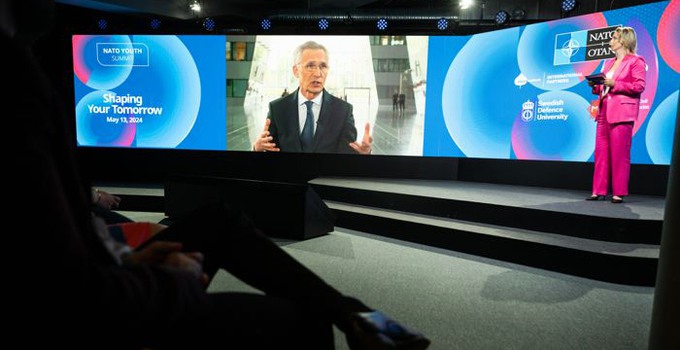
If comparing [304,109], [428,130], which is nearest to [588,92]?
[428,130]

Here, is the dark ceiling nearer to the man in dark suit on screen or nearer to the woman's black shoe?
the man in dark suit on screen

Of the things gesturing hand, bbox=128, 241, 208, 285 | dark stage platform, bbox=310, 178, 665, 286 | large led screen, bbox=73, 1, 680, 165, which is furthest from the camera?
large led screen, bbox=73, 1, 680, 165

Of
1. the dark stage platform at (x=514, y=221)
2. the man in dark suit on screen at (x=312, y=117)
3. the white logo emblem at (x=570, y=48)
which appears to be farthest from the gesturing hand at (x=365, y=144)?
the white logo emblem at (x=570, y=48)

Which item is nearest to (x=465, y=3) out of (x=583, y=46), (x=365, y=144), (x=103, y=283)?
(x=583, y=46)

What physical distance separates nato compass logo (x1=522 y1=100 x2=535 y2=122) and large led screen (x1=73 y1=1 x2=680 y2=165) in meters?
0.02

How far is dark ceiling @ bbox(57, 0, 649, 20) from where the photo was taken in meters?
5.89

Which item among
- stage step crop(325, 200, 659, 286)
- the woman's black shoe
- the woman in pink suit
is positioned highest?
the woman in pink suit

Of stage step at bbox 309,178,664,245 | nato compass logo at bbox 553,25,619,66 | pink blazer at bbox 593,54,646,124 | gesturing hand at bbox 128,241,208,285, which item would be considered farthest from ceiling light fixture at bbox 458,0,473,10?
gesturing hand at bbox 128,241,208,285

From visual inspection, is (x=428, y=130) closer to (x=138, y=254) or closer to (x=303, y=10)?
(x=303, y=10)

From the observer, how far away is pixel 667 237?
59.7 inches

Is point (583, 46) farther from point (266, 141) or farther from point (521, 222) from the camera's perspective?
point (266, 141)

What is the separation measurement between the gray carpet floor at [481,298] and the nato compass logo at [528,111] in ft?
8.25

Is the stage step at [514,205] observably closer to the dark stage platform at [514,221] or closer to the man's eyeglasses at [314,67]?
the dark stage platform at [514,221]

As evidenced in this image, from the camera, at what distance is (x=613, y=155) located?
3900 millimetres
